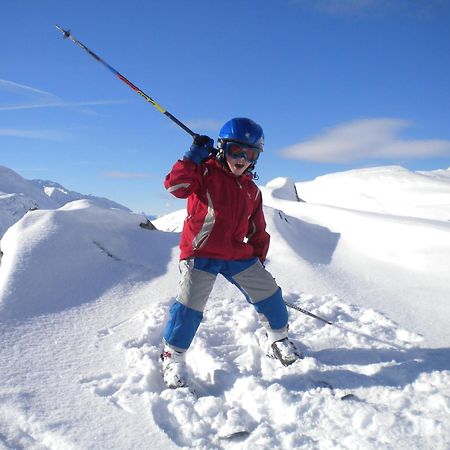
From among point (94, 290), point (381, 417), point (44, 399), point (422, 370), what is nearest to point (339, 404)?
point (381, 417)

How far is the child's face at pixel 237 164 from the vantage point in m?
3.65

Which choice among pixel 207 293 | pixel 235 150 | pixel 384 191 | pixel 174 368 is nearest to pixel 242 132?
pixel 235 150

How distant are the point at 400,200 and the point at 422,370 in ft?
53.9

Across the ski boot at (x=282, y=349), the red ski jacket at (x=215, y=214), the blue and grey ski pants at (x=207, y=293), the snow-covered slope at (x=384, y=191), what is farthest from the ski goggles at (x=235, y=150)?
the snow-covered slope at (x=384, y=191)

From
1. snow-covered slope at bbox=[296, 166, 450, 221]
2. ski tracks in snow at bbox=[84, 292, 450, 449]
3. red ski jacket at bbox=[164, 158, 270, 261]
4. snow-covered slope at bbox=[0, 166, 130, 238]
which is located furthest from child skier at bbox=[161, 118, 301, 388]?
snow-covered slope at bbox=[0, 166, 130, 238]

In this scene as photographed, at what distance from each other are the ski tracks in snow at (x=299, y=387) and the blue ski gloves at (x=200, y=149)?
1.81 m

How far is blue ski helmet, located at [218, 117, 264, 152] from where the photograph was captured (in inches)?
143

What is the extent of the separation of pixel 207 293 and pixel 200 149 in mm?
1305

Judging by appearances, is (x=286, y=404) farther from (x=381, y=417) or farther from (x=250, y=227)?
(x=250, y=227)

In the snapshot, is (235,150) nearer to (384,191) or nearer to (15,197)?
(384,191)

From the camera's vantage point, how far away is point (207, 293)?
3631 millimetres

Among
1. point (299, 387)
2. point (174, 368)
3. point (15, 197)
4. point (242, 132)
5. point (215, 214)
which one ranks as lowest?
point (15, 197)

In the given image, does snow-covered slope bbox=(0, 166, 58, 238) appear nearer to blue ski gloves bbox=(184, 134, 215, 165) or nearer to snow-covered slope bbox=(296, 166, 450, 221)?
snow-covered slope bbox=(296, 166, 450, 221)

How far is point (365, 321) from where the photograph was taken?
4.33 metres
